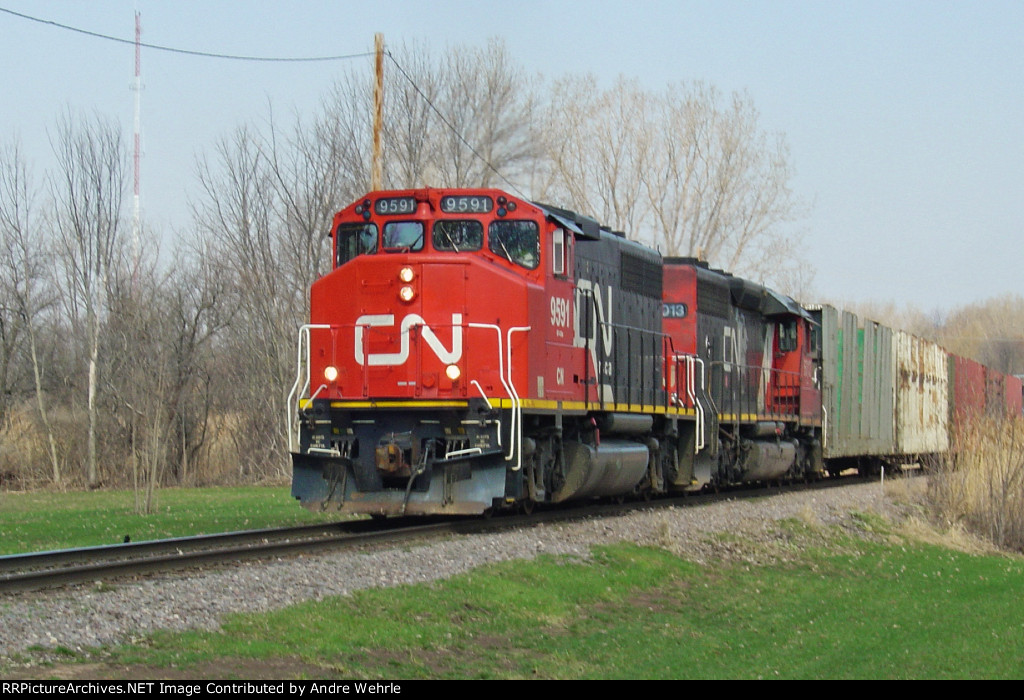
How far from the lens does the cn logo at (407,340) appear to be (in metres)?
12.6

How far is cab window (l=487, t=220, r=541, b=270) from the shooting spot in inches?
523

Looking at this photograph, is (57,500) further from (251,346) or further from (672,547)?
(672,547)

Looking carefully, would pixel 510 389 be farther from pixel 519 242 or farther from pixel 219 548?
pixel 219 548

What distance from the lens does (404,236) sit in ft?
43.6

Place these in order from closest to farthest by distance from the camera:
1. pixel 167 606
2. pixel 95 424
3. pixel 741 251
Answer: pixel 167 606 < pixel 95 424 < pixel 741 251

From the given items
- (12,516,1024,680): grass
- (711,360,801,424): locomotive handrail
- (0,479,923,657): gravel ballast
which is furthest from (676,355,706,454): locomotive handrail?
(12,516,1024,680): grass

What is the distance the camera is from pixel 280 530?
1258 centimetres

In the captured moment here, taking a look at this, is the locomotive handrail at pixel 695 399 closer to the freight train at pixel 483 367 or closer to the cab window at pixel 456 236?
the freight train at pixel 483 367

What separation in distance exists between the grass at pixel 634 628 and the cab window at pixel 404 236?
400cm

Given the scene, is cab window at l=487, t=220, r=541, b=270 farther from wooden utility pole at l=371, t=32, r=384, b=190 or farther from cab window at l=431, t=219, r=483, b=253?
wooden utility pole at l=371, t=32, r=384, b=190

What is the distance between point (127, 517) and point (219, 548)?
5731mm

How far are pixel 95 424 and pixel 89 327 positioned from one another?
2.67 meters

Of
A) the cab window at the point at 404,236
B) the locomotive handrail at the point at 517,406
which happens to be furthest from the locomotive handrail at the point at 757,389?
the cab window at the point at 404,236
